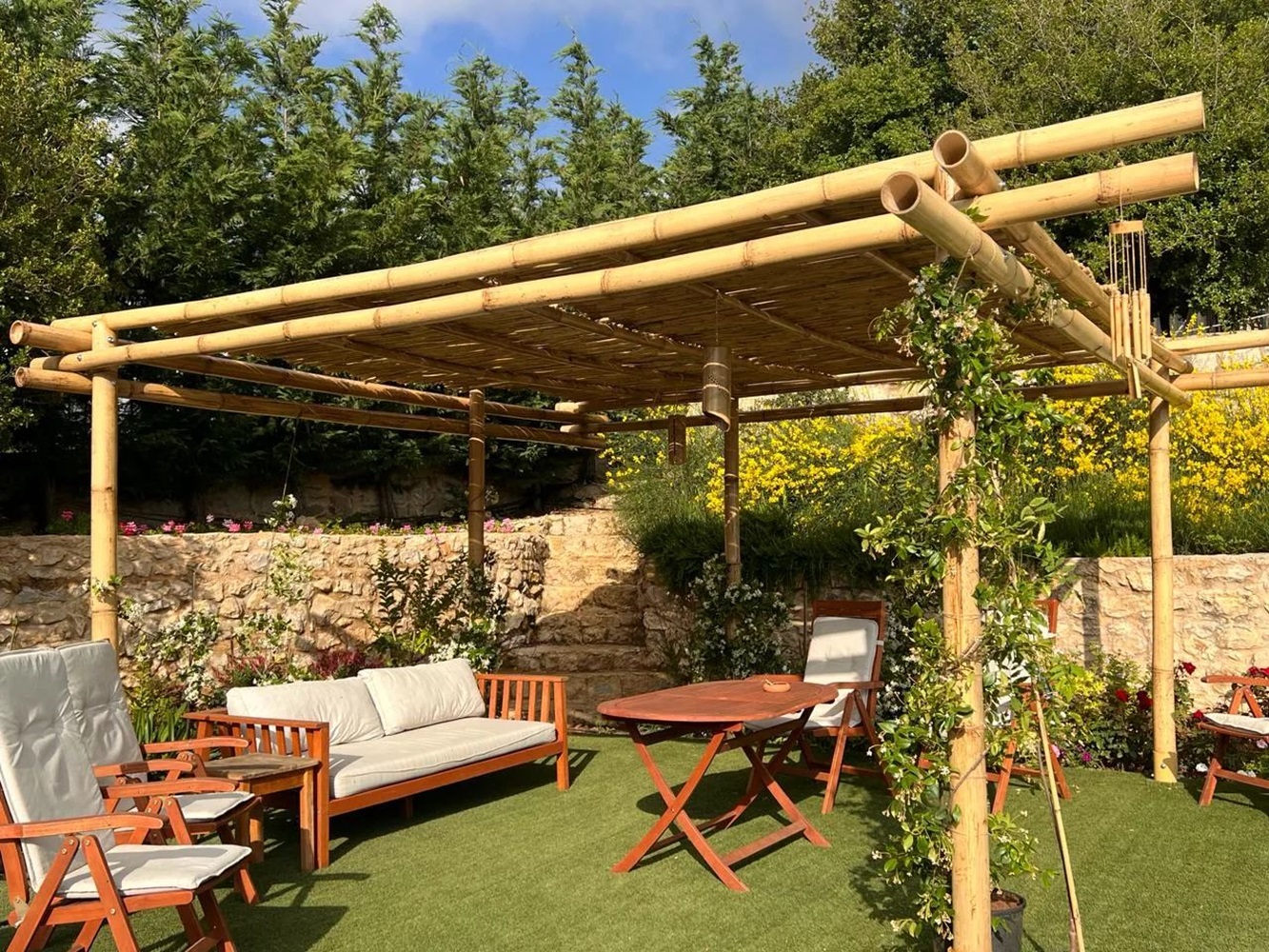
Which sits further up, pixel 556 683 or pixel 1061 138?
pixel 1061 138

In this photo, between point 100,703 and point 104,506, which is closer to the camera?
point 100,703

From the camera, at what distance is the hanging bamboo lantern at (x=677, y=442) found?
7.32 m

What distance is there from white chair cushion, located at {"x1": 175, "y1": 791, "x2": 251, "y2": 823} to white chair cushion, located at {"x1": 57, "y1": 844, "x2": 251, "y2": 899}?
0.38 metres

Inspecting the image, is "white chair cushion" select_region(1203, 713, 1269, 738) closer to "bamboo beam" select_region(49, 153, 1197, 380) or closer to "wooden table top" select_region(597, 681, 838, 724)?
"wooden table top" select_region(597, 681, 838, 724)

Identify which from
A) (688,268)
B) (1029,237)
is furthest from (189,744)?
(1029,237)

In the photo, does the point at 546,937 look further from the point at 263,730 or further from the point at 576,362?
the point at 576,362

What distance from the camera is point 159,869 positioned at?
3154 millimetres

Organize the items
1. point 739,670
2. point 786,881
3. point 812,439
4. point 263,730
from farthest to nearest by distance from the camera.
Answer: point 812,439 → point 739,670 → point 263,730 → point 786,881

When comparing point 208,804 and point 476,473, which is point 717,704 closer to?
point 208,804

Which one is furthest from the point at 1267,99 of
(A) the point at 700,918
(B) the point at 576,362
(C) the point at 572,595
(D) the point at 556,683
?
(A) the point at 700,918

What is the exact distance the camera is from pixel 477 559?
306 inches

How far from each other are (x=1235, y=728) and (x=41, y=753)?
5.33 meters

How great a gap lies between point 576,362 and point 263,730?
9.84ft

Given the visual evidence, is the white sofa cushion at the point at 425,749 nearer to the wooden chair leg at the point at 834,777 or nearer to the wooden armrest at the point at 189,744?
the wooden armrest at the point at 189,744
